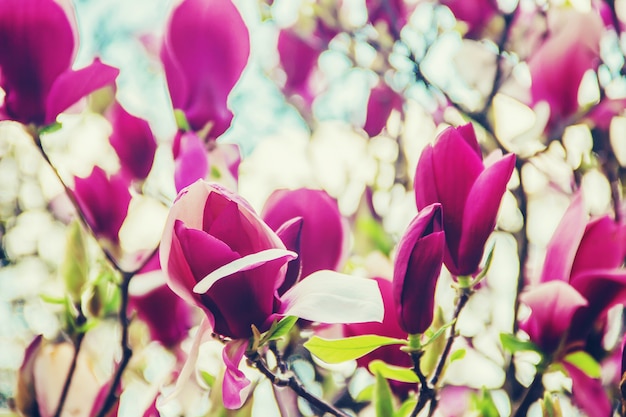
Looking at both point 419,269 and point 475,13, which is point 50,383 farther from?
point 475,13

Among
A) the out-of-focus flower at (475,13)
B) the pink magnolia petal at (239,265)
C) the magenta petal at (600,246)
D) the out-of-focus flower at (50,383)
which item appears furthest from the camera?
the out-of-focus flower at (475,13)

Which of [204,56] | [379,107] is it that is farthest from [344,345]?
[379,107]

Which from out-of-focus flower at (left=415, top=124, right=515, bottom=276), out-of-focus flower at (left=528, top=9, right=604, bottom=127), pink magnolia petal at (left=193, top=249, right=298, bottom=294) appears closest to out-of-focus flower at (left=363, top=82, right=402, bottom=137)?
out-of-focus flower at (left=528, top=9, right=604, bottom=127)

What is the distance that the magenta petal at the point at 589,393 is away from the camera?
458 millimetres

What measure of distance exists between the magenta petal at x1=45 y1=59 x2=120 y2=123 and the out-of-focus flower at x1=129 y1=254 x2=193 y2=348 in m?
0.15

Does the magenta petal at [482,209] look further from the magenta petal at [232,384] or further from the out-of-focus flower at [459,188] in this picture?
the magenta petal at [232,384]

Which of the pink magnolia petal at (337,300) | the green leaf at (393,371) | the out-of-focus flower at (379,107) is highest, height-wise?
the pink magnolia petal at (337,300)

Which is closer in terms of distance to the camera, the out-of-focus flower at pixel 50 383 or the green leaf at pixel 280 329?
the green leaf at pixel 280 329

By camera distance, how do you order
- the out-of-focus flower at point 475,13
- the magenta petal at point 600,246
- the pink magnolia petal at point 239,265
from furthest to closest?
the out-of-focus flower at point 475,13
the magenta petal at point 600,246
the pink magnolia petal at point 239,265

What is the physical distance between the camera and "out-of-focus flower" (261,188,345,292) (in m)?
0.47

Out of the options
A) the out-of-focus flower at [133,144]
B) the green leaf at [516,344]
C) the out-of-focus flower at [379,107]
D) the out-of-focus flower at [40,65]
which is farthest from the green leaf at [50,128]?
the out-of-focus flower at [379,107]

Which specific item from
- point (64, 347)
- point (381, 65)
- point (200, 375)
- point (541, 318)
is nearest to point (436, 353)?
point (541, 318)

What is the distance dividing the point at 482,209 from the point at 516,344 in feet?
0.38

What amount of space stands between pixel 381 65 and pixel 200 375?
0.60 m
